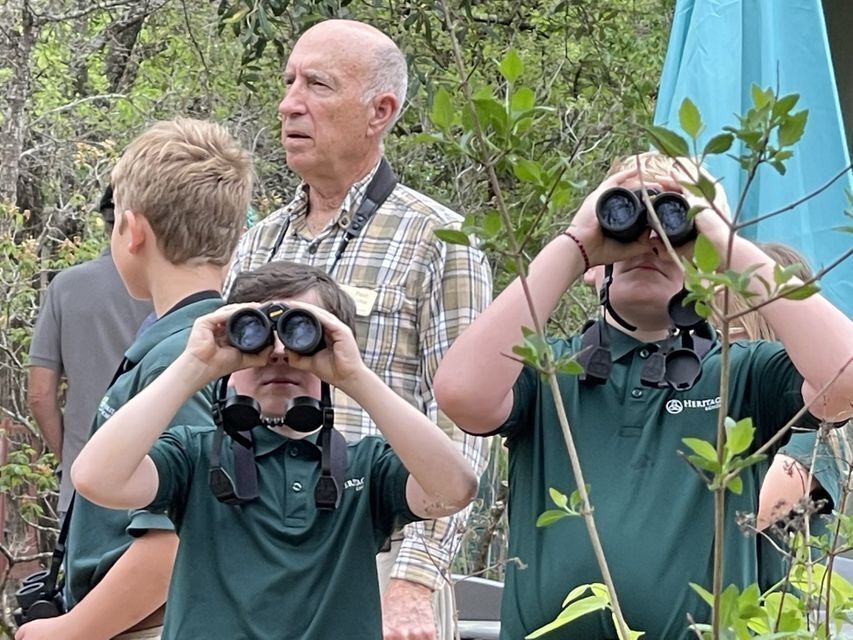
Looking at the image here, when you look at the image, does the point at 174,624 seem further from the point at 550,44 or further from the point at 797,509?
the point at 550,44

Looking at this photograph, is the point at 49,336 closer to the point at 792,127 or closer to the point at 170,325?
the point at 170,325

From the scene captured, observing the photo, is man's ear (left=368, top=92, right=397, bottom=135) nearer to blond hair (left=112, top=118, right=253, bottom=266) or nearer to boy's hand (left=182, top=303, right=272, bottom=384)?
blond hair (left=112, top=118, right=253, bottom=266)

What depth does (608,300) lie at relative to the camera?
2.63 m

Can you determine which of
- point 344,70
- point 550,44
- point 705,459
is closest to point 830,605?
point 705,459

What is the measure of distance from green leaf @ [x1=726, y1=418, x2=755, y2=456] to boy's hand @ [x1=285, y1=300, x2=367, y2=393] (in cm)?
118

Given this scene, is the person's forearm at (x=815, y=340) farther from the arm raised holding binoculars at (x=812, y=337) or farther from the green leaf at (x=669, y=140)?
the green leaf at (x=669, y=140)

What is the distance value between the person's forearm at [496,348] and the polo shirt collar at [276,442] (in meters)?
0.29

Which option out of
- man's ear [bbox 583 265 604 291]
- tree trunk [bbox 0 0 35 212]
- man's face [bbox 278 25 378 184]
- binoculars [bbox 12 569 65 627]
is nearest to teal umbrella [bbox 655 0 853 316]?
man's face [bbox 278 25 378 184]

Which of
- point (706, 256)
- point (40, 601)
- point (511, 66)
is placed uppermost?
point (511, 66)

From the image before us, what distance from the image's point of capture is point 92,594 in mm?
2840

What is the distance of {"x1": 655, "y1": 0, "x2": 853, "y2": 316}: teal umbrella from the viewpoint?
12.8 feet

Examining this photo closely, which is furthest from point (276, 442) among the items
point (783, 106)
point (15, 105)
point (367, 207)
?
point (15, 105)

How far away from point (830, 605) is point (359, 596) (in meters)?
1.01

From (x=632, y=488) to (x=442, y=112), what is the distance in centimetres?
100
